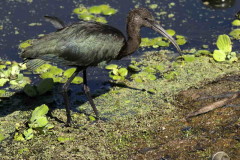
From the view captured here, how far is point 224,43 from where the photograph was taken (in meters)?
8.05

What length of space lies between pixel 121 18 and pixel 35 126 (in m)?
3.83

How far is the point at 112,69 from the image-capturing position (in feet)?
26.2

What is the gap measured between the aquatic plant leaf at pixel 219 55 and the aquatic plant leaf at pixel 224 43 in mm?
73

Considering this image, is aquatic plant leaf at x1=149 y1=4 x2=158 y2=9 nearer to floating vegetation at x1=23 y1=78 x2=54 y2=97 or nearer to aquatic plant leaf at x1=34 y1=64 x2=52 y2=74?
aquatic plant leaf at x1=34 y1=64 x2=52 y2=74

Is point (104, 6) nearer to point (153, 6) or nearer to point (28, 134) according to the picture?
point (153, 6)

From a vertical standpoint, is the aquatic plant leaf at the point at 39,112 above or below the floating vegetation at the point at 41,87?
above

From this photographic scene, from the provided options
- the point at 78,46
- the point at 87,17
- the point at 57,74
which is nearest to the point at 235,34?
the point at 87,17

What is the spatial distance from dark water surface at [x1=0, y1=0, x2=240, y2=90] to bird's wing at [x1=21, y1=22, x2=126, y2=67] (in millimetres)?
1923

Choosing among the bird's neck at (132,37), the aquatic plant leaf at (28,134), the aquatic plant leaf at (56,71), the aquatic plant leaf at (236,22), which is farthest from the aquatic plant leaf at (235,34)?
the aquatic plant leaf at (28,134)

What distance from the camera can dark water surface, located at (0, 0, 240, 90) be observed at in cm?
891

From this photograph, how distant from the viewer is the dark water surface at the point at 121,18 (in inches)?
351

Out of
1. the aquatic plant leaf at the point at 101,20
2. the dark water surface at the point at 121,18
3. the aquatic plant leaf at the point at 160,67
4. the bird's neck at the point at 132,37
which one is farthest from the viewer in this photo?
the aquatic plant leaf at the point at 101,20

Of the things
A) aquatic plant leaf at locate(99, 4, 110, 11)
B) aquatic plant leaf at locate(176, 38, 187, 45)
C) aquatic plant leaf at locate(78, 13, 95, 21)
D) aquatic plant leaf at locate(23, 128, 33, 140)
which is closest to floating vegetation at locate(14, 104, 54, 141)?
aquatic plant leaf at locate(23, 128, 33, 140)

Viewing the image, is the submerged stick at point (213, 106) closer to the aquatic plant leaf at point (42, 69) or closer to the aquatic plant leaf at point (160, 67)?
the aquatic plant leaf at point (160, 67)
